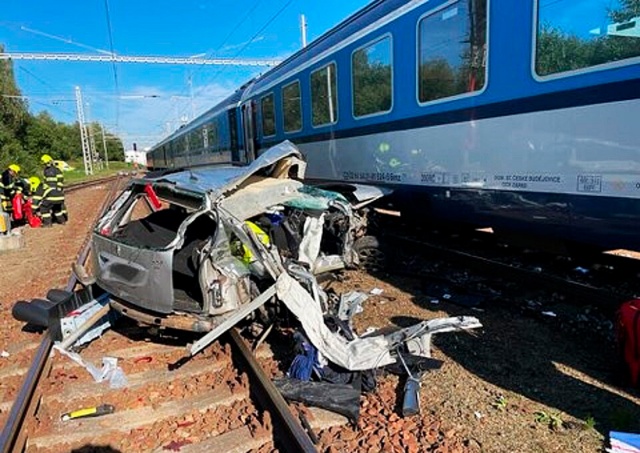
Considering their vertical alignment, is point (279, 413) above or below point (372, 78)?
below

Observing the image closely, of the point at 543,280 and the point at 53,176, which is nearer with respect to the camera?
the point at 543,280

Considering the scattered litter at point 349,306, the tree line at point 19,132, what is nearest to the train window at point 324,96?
the scattered litter at point 349,306

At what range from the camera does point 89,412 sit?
358 cm

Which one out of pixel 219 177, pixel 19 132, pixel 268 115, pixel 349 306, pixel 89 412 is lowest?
pixel 89 412

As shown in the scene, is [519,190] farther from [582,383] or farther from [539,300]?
[582,383]

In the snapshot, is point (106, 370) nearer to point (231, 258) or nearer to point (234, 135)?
point (231, 258)

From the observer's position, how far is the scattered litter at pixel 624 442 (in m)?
2.84

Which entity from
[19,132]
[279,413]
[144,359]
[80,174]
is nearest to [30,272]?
[144,359]

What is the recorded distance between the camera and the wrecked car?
4.26 meters

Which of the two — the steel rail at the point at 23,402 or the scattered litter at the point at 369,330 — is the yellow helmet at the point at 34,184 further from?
the scattered litter at the point at 369,330

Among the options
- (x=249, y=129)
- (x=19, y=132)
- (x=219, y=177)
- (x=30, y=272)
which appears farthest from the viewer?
(x=19, y=132)

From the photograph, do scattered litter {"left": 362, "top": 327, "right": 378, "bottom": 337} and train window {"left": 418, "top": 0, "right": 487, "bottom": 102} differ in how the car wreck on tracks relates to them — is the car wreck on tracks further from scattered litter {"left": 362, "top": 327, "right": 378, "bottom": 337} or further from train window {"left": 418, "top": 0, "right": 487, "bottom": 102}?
train window {"left": 418, "top": 0, "right": 487, "bottom": 102}

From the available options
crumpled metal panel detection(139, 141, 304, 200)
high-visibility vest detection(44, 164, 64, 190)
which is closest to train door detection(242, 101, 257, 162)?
high-visibility vest detection(44, 164, 64, 190)

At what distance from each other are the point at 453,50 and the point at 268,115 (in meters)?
6.94
